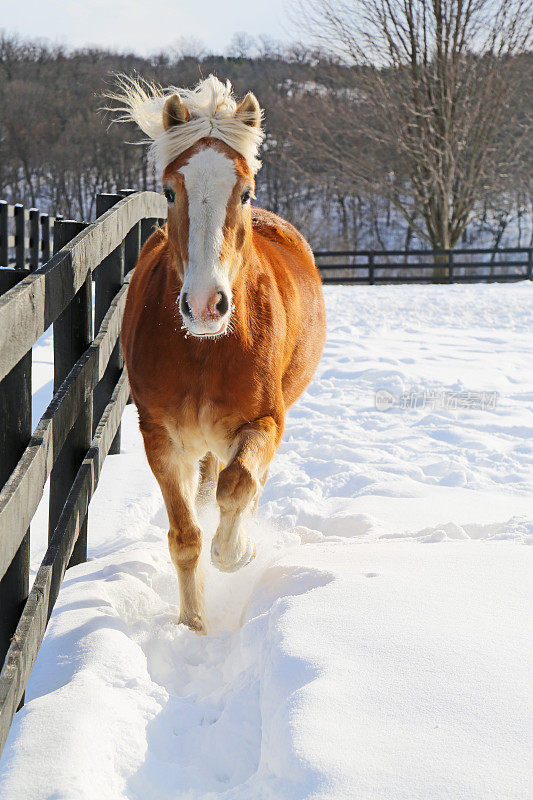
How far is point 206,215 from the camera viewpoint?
260cm

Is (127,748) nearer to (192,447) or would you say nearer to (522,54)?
(192,447)

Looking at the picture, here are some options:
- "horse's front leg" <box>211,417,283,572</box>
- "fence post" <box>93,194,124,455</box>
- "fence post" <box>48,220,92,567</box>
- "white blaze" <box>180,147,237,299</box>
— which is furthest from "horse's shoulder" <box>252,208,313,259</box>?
"horse's front leg" <box>211,417,283,572</box>

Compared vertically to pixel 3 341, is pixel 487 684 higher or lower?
lower

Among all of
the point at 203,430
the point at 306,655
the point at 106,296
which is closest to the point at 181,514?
the point at 203,430

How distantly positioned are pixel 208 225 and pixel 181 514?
121 cm

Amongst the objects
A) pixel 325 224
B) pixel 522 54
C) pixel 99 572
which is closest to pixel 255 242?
pixel 99 572

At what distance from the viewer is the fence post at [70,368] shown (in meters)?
3.31

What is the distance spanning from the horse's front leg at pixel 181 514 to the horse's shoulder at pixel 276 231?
161 cm

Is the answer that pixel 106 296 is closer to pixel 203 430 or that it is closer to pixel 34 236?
pixel 203 430

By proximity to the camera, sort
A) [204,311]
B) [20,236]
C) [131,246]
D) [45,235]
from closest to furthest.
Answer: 1. [204,311]
2. [131,246]
3. [20,236]
4. [45,235]

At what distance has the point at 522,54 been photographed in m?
23.1

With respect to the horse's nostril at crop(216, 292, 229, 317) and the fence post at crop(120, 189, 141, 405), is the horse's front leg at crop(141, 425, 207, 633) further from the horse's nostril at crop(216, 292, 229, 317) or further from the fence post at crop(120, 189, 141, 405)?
the fence post at crop(120, 189, 141, 405)

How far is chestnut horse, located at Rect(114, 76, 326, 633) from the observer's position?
263 cm

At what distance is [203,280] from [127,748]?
138 centimetres
